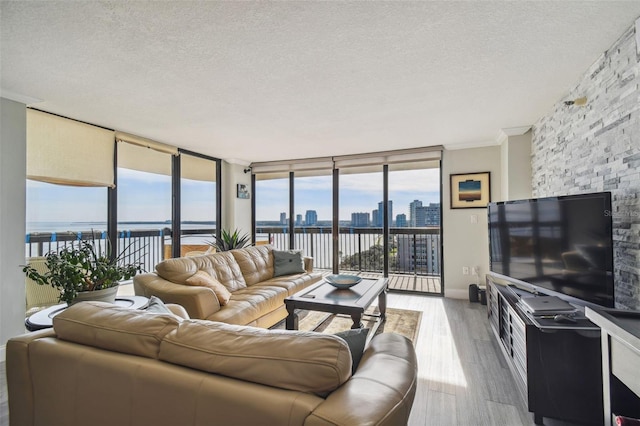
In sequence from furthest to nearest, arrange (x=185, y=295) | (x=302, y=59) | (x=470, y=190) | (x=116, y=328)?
1. (x=470, y=190)
2. (x=185, y=295)
3. (x=302, y=59)
4. (x=116, y=328)

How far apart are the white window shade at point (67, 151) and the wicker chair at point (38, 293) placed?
873mm

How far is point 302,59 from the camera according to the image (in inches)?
81.2

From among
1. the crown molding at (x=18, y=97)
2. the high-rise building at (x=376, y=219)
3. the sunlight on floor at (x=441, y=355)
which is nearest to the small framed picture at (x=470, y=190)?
the high-rise building at (x=376, y=219)

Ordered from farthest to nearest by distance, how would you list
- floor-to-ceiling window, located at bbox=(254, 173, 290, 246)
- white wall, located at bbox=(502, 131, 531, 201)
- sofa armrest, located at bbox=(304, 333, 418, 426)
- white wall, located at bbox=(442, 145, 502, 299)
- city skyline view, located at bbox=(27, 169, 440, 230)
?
floor-to-ceiling window, located at bbox=(254, 173, 290, 246) → white wall, located at bbox=(442, 145, 502, 299) → white wall, located at bbox=(502, 131, 531, 201) → city skyline view, located at bbox=(27, 169, 440, 230) → sofa armrest, located at bbox=(304, 333, 418, 426)

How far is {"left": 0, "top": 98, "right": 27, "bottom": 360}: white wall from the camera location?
258 cm

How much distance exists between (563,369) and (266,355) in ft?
6.07

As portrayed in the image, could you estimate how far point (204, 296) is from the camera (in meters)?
2.53

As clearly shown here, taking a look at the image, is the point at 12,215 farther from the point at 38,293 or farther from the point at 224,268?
the point at 224,268

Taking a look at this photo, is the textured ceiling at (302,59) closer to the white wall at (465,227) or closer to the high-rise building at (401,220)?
the white wall at (465,227)

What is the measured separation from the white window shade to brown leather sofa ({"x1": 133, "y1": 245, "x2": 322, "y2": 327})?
4.93 feet

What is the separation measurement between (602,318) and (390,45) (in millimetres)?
1831

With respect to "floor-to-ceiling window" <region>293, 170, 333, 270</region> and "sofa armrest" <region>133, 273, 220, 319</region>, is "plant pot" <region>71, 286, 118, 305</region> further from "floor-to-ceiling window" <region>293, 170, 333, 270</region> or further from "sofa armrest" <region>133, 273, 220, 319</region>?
"floor-to-ceiling window" <region>293, 170, 333, 270</region>

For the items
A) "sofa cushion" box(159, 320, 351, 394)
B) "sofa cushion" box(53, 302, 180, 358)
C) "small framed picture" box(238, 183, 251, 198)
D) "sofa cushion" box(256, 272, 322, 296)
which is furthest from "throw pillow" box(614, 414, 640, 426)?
"small framed picture" box(238, 183, 251, 198)

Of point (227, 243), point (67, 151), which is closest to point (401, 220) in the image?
point (227, 243)
